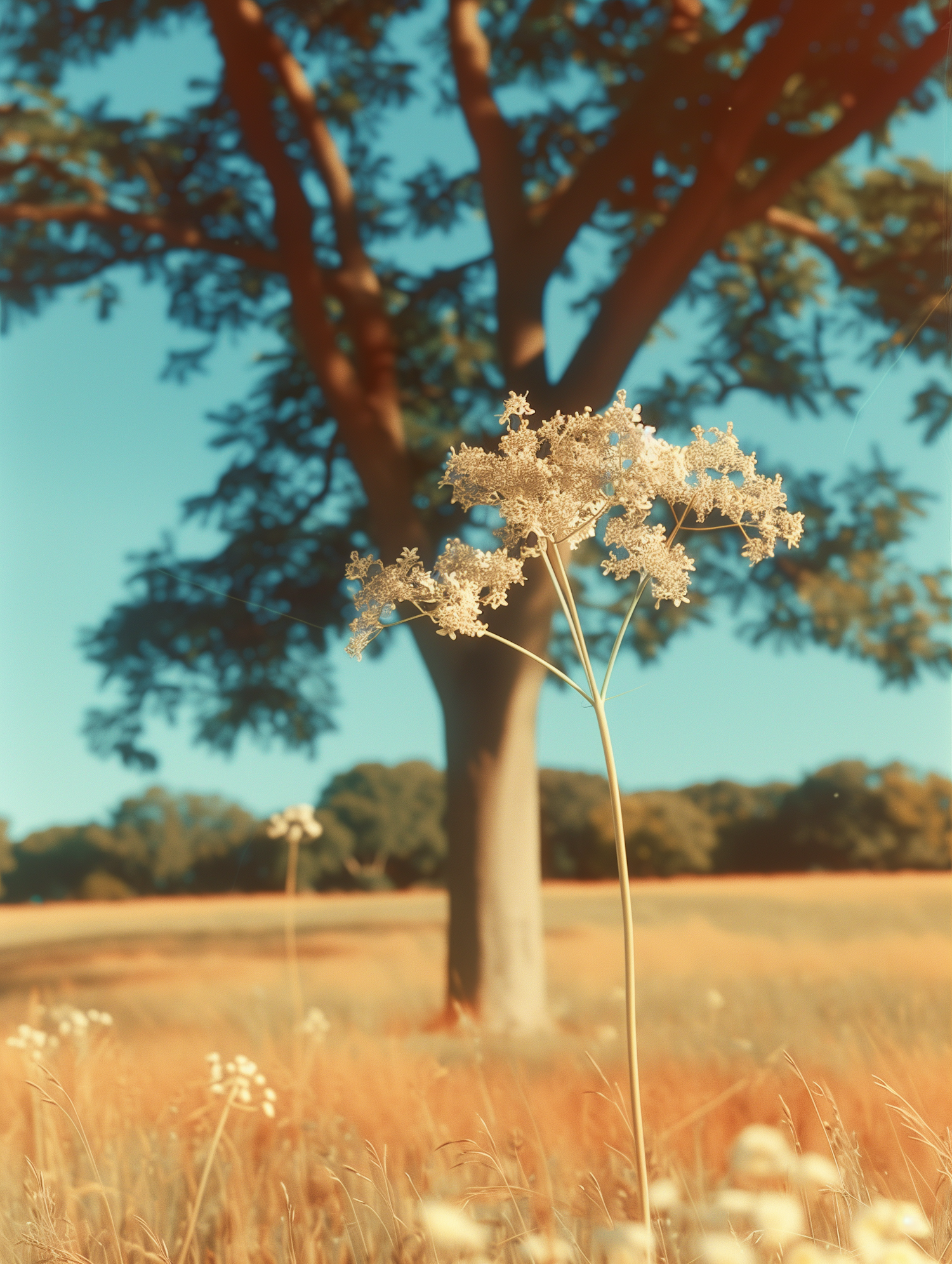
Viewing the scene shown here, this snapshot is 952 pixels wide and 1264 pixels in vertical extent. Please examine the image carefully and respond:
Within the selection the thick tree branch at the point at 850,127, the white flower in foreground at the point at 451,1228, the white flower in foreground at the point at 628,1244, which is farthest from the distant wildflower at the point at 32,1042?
the thick tree branch at the point at 850,127

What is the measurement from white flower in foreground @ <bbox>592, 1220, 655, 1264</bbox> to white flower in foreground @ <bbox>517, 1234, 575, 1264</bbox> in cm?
9

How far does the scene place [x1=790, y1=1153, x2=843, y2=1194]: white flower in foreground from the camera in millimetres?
1771

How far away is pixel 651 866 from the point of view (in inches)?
148

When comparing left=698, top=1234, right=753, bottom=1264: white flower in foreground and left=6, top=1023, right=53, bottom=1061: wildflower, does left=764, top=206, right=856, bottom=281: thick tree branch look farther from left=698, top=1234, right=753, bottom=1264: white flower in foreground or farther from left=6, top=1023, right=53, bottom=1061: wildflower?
left=6, top=1023, right=53, bottom=1061: wildflower

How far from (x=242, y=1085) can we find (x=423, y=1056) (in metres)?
0.60

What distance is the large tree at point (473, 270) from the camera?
358 centimetres

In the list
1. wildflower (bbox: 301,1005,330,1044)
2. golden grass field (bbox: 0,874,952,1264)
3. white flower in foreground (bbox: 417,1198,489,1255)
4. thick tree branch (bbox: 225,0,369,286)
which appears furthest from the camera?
thick tree branch (bbox: 225,0,369,286)

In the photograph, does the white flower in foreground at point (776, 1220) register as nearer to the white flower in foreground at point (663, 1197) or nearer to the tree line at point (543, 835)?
the white flower in foreground at point (663, 1197)

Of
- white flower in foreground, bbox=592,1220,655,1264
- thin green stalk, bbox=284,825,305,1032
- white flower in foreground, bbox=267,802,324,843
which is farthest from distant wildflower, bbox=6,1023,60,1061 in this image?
white flower in foreground, bbox=592,1220,655,1264

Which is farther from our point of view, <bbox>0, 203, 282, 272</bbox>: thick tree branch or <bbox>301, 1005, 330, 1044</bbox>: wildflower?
<bbox>0, 203, 282, 272</bbox>: thick tree branch

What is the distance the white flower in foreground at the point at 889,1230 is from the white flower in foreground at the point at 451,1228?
0.68 metres

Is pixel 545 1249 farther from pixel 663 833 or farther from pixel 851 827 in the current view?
pixel 851 827

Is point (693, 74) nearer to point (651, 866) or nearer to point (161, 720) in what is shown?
point (651, 866)

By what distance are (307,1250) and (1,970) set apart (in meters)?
2.25
